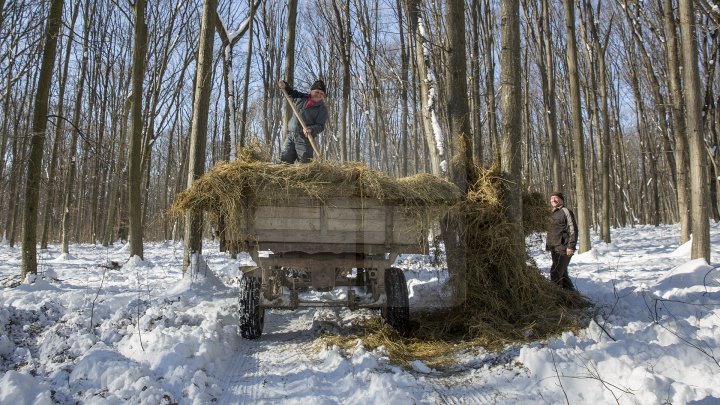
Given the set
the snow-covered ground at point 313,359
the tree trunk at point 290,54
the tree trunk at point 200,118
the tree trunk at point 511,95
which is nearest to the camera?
the snow-covered ground at point 313,359

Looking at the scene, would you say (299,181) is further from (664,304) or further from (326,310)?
(664,304)

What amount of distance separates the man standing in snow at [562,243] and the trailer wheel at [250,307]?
434 centimetres

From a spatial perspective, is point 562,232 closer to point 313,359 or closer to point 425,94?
point 425,94

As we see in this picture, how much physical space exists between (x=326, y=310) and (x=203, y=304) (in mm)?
1778

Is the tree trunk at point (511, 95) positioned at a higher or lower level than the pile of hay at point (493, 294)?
higher

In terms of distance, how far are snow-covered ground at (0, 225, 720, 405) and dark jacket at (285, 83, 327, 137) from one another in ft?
9.18

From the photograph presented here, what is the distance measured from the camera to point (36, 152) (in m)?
8.36

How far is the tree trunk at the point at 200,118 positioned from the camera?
28.5 ft

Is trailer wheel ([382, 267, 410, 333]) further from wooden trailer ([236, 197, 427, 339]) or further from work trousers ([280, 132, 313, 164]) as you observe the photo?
work trousers ([280, 132, 313, 164])

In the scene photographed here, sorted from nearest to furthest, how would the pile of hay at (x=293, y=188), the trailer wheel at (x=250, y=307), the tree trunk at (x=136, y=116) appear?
the pile of hay at (x=293, y=188), the trailer wheel at (x=250, y=307), the tree trunk at (x=136, y=116)

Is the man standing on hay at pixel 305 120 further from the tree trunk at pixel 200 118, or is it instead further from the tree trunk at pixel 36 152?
the tree trunk at pixel 36 152

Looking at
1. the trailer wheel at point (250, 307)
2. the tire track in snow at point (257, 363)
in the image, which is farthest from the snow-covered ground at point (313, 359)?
the trailer wheel at point (250, 307)

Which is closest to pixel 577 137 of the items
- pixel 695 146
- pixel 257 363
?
pixel 695 146

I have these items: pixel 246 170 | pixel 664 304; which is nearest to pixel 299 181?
pixel 246 170
